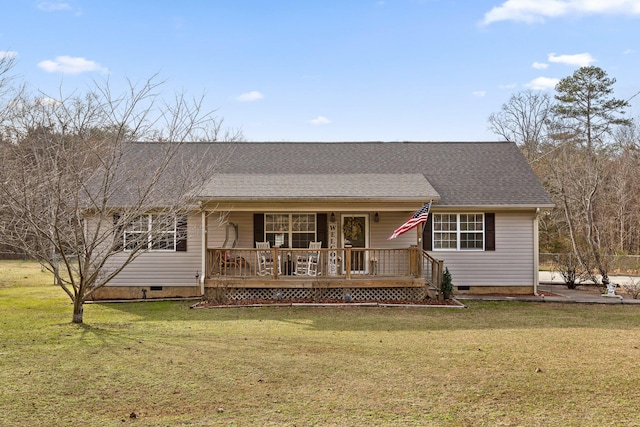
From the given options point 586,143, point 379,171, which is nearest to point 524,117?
point 586,143

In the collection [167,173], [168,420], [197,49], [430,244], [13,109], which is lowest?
[168,420]

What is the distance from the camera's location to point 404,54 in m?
22.2

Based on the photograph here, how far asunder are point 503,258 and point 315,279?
18.4ft

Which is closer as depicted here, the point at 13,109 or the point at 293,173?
the point at 13,109

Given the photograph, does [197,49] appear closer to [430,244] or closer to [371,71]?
[371,71]

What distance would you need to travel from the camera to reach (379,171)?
1781 cm

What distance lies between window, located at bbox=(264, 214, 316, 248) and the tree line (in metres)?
17.7

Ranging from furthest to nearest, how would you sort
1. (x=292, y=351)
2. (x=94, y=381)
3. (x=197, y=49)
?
(x=197, y=49), (x=292, y=351), (x=94, y=381)

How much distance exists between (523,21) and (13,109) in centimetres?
1627

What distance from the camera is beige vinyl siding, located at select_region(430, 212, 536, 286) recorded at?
15.9m

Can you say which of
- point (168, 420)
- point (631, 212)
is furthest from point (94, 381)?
point (631, 212)

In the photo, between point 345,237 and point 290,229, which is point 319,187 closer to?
point 290,229

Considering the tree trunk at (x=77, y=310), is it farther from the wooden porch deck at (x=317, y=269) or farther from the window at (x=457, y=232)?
the window at (x=457, y=232)

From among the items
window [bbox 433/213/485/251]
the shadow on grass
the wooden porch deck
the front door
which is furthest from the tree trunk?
window [bbox 433/213/485/251]
